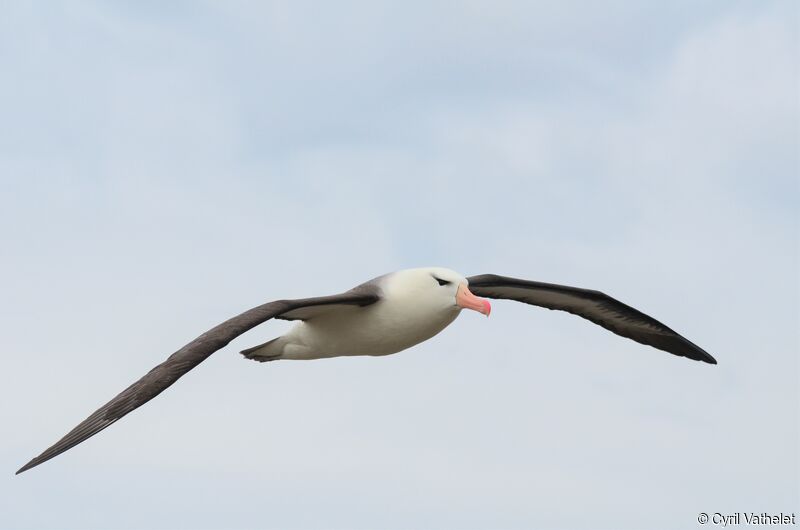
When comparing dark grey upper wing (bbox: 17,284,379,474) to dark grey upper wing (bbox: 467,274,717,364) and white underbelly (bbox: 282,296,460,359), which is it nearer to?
white underbelly (bbox: 282,296,460,359)

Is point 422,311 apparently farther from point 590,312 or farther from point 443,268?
point 590,312

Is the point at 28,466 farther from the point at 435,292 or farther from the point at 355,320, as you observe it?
the point at 435,292

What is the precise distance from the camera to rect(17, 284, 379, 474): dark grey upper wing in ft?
38.5

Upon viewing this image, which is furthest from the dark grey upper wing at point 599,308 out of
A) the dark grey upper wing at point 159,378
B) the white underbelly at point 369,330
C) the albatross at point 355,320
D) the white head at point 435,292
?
the dark grey upper wing at point 159,378

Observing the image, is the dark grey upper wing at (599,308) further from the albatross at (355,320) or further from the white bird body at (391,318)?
the white bird body at (391,318)

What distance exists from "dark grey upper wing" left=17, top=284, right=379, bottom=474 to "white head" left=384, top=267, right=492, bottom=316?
1988 mm

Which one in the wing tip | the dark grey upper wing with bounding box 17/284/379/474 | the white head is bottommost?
the wing tip

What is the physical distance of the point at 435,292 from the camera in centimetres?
1466

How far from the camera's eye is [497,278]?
16484mm

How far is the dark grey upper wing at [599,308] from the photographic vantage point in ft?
55.1

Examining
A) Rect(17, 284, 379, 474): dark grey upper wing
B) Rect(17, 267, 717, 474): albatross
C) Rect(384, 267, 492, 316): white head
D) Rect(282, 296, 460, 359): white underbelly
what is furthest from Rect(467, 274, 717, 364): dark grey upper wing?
Rect(17, 284, 379, 474): dark grey upper wing

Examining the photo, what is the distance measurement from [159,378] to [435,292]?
3845mm

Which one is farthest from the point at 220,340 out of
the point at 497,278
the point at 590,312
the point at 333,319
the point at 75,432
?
the point at 590,312

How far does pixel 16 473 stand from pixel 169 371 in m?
1.68
